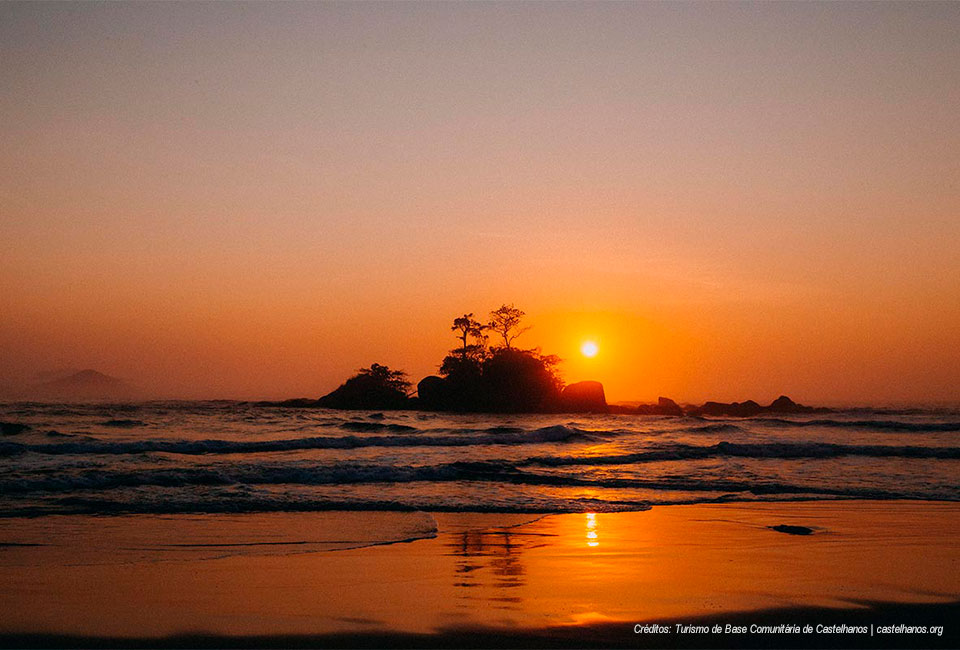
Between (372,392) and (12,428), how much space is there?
3478 cm

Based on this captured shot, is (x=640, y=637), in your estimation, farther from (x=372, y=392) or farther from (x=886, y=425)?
(x=372, y=392)

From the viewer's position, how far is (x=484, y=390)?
2477 inches

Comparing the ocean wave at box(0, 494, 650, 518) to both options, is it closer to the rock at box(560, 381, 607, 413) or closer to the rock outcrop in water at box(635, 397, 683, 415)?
the rock at box(560, 381, 607, 413)

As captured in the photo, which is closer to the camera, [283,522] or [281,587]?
[281,587]

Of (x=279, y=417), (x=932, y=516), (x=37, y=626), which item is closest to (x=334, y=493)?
(x=37, y=626)

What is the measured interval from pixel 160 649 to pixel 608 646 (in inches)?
133

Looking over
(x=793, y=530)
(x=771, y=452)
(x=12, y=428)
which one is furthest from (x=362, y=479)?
(x=12, y=428)

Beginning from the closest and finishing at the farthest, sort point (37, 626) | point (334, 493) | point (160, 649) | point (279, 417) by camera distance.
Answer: point (160, 649), point (37, 626), point (334, 493), point (279, 417)

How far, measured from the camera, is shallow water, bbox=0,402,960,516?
13453 millimetres

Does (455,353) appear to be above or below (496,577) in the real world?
above

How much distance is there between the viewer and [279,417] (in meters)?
37.6

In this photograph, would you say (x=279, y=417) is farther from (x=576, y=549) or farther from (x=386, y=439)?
(x=576, y=549)

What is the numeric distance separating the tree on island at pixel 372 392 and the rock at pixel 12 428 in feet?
107

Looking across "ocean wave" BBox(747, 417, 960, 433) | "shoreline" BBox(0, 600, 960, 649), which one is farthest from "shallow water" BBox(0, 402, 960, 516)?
"shoreline" BBox(0, 600, 960, 649)
